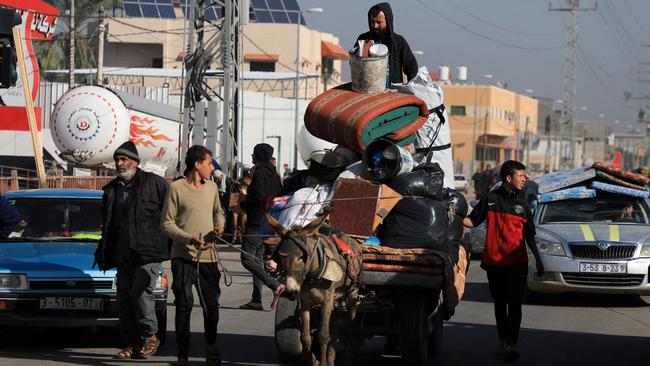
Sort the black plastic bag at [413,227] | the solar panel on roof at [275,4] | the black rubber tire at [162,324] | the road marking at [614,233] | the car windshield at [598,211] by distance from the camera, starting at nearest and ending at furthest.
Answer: the black plastic bag at [413,227] → the black rubber tire at [162,324] → the road marking at [614,233] → the car windshield at [598,211] → the solar panel on roof at [275,4]

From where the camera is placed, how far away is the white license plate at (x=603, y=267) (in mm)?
15438

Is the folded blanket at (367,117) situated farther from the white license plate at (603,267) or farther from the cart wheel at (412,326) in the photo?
the white license plate at (603,267)

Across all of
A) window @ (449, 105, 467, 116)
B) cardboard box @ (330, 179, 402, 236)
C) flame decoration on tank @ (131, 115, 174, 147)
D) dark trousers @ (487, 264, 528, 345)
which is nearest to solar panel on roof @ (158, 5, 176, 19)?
flame decoration on tank @ (131, 115, 174, 147)

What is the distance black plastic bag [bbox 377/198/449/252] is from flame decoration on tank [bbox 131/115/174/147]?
26.5 metres

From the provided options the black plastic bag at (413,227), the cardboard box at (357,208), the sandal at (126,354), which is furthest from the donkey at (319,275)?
the sandal at (126,354)

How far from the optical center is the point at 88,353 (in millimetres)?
10719

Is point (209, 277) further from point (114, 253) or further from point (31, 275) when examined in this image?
point (31, 275)

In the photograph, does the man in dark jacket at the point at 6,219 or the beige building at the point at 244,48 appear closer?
the man in dark jacket at the point at 6,219

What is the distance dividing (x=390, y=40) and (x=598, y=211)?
656 cm

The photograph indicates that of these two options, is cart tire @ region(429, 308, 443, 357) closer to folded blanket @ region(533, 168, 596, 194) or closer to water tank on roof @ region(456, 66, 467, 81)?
folded blanket @ region(533, 168, 596, 194)

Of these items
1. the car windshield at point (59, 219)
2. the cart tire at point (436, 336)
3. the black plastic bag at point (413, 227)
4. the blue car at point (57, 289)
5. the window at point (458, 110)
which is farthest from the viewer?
the window at point (458, 110)

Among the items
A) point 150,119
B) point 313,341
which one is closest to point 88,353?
point 313,341

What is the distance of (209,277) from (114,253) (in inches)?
41.0

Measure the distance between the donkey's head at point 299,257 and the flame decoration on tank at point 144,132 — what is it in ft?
91.4
